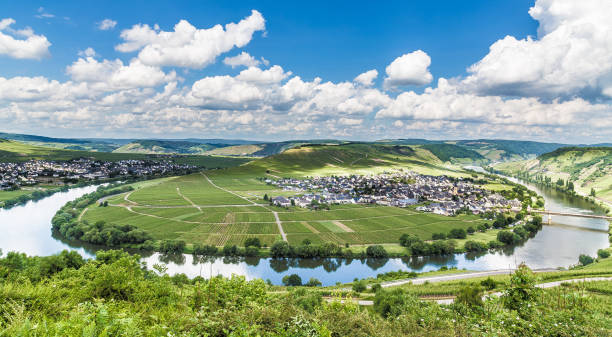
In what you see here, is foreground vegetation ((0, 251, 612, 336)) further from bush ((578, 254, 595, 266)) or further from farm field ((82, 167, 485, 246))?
bush ((578, 254, 595, 266))

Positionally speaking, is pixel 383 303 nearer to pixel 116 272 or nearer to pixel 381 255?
pixel 116 272

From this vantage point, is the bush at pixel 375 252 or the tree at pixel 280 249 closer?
the tree at pixel 280 249

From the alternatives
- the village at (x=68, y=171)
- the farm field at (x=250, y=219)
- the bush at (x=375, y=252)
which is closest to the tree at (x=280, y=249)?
the farm field at (x=250, y=219)

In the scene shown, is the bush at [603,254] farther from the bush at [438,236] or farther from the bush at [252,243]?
the bush at [252,243]

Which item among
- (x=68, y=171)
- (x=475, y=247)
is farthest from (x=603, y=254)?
(x=68, y=171)

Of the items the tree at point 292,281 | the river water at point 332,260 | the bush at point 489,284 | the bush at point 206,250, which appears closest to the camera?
the bush at point 489,284

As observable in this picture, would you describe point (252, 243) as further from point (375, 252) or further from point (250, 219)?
point (375, 252)

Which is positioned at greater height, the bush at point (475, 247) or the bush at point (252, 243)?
the bush at point (252, 243)
